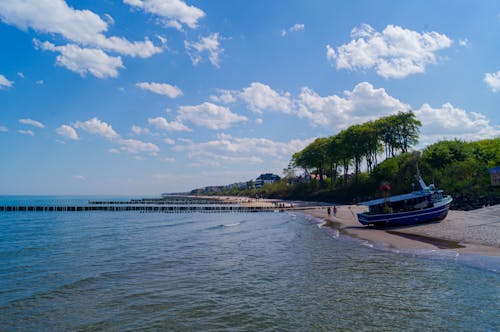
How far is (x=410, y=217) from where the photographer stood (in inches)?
1238

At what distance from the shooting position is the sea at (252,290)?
10766 millimetres

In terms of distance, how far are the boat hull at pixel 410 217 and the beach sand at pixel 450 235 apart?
0.56 metres

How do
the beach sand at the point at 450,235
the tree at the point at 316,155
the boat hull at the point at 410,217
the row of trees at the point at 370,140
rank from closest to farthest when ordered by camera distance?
the beach sand at the point at 450,235
the boat hull at the point at 410,217
the row of trees at the point at 370,140
the tree at the point at 316,155

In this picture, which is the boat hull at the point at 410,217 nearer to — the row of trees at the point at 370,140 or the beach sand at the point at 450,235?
the beach sand at the point at 450,235

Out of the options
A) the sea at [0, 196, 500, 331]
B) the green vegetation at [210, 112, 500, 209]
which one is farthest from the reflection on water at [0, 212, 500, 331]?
the green vegetation at [210, 112, 500, 209]

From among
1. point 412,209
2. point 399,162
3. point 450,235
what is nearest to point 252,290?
point 450,235

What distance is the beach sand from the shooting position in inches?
843

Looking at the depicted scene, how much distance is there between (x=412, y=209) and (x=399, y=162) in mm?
40419

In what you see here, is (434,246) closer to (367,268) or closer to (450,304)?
(367,268)

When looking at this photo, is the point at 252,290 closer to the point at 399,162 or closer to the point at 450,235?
the point at 450,235

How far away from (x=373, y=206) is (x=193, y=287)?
80.7 ft

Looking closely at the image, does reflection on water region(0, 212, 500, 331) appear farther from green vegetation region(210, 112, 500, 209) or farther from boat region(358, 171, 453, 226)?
green vegetation region(210, 112, 500, 209)

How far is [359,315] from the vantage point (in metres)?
11.1

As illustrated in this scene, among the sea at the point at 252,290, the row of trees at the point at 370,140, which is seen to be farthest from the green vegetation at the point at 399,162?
the sea at the point at 252,290
